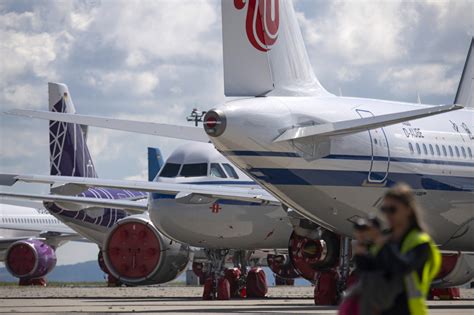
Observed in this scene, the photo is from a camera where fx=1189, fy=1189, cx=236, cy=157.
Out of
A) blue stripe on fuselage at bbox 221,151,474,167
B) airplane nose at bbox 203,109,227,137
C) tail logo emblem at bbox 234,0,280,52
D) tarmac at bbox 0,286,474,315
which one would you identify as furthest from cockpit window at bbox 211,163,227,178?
airplane nose at bbox 203,109,227,137

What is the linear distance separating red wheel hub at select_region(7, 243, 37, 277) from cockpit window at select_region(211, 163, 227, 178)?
51.3 feet

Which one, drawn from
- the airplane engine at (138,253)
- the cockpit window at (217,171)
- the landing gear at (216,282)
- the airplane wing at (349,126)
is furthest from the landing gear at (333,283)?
the airplane engine at (138,253)

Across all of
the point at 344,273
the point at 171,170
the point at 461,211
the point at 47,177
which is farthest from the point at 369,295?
the point at 171,170

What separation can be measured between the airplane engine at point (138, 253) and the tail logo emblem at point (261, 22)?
371 inches

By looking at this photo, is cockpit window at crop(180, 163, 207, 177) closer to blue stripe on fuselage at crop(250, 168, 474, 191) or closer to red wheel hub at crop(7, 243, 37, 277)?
blue stripe on fuselage at crop(250, 168, 474, 191)

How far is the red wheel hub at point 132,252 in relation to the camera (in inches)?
1175

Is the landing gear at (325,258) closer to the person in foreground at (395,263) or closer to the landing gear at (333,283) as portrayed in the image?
the landing gear at (333,283)

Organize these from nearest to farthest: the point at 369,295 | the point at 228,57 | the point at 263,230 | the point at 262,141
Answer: the point at 369,295 < the point at 262,141 < the point at 228,57 < the point at 263,230

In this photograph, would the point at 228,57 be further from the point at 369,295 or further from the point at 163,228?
the point at 369,295

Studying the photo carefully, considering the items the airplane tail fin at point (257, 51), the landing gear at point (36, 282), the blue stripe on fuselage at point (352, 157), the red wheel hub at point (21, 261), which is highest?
the airplane tail fin at point (257, 51)

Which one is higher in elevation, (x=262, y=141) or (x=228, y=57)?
(x=228, y=57)

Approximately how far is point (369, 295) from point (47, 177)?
19.0 metres

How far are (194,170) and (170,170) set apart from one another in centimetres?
66

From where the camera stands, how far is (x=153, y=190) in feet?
88.8
